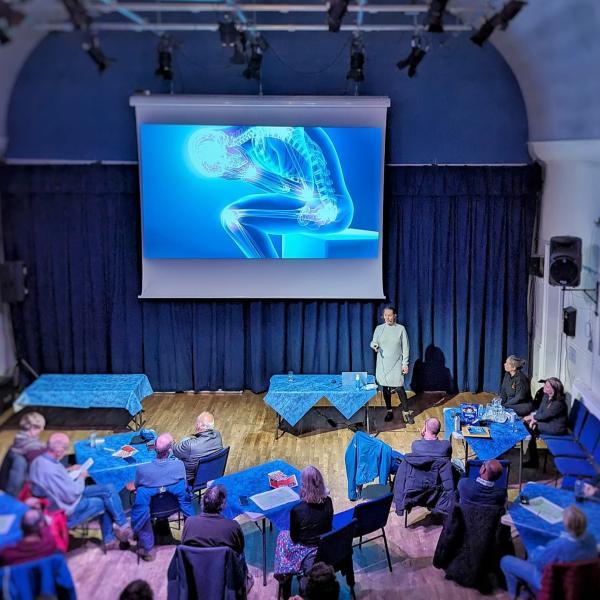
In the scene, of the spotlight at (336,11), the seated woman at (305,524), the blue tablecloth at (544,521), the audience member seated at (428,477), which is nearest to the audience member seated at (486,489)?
the blue tablecloth at (544,521)

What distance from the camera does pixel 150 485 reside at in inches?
241

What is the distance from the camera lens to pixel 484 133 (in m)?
9.73

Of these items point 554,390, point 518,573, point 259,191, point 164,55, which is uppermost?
point 164,55

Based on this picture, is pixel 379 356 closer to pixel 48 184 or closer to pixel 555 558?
pixel 555 558

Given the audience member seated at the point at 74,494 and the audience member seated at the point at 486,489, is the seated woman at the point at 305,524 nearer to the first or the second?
the audience member seated at the point at 486,489

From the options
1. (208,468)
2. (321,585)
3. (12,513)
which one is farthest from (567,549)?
(12,513)

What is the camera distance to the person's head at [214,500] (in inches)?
213

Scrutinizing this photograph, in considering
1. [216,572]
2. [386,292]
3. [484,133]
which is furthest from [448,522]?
[484,133]

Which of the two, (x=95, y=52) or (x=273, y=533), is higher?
(x=95, y=52)

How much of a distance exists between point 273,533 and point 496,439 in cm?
228

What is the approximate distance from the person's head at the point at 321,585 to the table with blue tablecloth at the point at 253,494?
3.96ft

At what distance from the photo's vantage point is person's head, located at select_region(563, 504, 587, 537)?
5.06 m

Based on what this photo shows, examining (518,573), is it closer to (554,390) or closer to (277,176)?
(554,390)

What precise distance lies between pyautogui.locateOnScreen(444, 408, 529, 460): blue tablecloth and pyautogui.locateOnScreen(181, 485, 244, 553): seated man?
260cm
